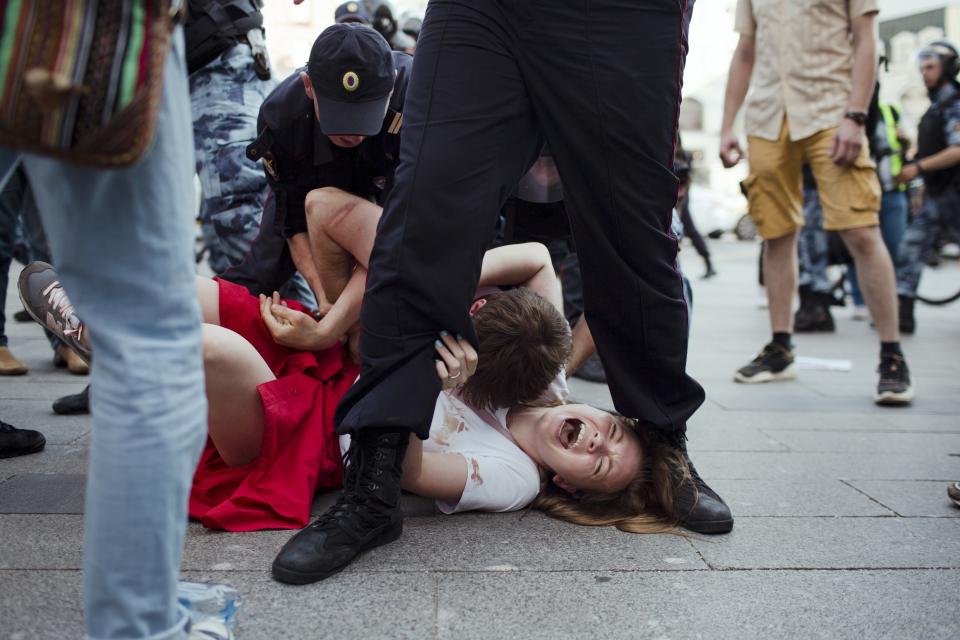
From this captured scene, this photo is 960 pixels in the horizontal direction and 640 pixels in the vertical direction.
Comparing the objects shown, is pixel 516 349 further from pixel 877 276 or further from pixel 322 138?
pixel 877 276

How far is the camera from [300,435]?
233 cm

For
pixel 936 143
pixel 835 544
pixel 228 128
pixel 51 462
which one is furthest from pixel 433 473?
pixel 936 143

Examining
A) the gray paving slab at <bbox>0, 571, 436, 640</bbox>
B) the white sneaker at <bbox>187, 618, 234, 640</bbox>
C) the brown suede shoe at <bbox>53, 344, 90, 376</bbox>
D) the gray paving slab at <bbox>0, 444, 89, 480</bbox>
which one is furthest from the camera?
the brown suede shoe at <bbox>53, 344, 90, 376</bbox>

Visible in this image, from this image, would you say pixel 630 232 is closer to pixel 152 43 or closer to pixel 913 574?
pixel 913 574

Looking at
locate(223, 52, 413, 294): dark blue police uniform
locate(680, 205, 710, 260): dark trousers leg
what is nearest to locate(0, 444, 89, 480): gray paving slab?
locate(223, 52, 413, 294): dark blue police uniform

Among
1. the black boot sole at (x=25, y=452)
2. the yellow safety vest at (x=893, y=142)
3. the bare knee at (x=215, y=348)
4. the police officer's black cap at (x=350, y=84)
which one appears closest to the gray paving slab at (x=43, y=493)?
the black boot sole at (x=25, y=452)

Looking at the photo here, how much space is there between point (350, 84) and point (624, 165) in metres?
0.76

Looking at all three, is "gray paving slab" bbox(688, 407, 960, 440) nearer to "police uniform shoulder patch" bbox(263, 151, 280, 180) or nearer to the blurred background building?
"police uniform shoulder patch" bbox(263, 151, 280, 180)

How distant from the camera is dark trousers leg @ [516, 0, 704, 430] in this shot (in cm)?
208

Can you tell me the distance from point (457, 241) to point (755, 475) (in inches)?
52.6

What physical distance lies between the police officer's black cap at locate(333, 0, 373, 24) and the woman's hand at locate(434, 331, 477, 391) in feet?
10.2

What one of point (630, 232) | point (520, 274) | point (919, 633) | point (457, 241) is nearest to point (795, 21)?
point (520, 274)

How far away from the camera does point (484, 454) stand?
2.36 meters

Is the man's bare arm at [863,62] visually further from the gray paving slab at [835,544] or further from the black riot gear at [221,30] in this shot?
the black riot gear at [221,30]
